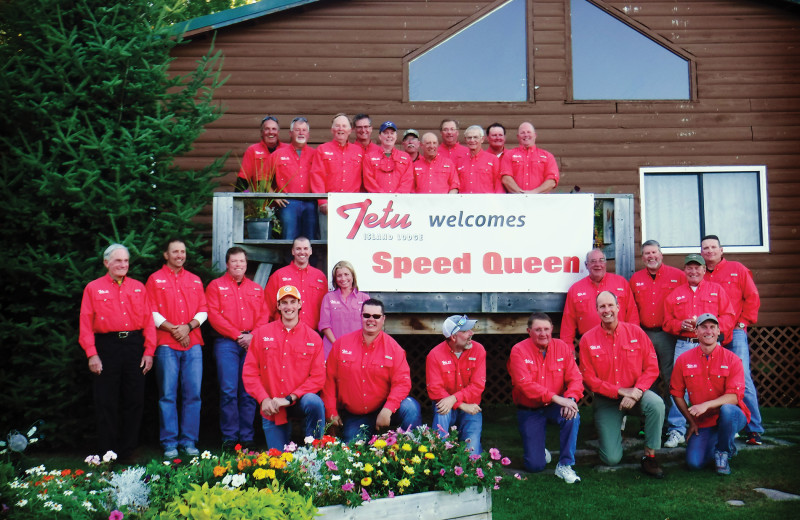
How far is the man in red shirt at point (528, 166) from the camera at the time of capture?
7.91 meters

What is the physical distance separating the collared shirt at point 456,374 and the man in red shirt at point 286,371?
953 millimetres

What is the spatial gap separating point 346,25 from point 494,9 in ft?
6.71

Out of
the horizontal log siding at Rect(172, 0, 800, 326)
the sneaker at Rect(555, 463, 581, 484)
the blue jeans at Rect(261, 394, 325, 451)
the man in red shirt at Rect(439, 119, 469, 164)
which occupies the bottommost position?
the sneaker at Rect(555, 463, 581, 484)

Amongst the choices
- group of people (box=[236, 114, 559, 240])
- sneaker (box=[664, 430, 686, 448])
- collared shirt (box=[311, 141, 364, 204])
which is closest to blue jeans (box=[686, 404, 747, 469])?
sneaker (box=[664, 430, 686, 448])

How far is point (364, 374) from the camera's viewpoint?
6121 mm

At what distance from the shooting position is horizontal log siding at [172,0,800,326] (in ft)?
31.7

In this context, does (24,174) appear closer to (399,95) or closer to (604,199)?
(399,95)

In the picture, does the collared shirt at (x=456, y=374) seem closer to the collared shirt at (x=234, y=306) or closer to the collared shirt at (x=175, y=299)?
the collared shirt at (x=234, y=306)

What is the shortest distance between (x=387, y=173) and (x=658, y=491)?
13.3ft

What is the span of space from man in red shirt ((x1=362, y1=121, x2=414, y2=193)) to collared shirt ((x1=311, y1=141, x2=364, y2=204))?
12 centimetres

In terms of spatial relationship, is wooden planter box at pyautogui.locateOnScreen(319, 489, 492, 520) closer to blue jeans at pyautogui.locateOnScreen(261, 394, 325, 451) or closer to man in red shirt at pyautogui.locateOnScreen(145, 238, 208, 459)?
blue jeans at pyautogui.locateOnScreen(261, 394, 325, 451)

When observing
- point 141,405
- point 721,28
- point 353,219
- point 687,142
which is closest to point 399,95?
point 353,219

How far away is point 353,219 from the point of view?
7.22 meters

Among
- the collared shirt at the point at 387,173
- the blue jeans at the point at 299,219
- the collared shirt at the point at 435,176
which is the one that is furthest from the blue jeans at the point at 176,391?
the collared shirt at the point at 435,176
